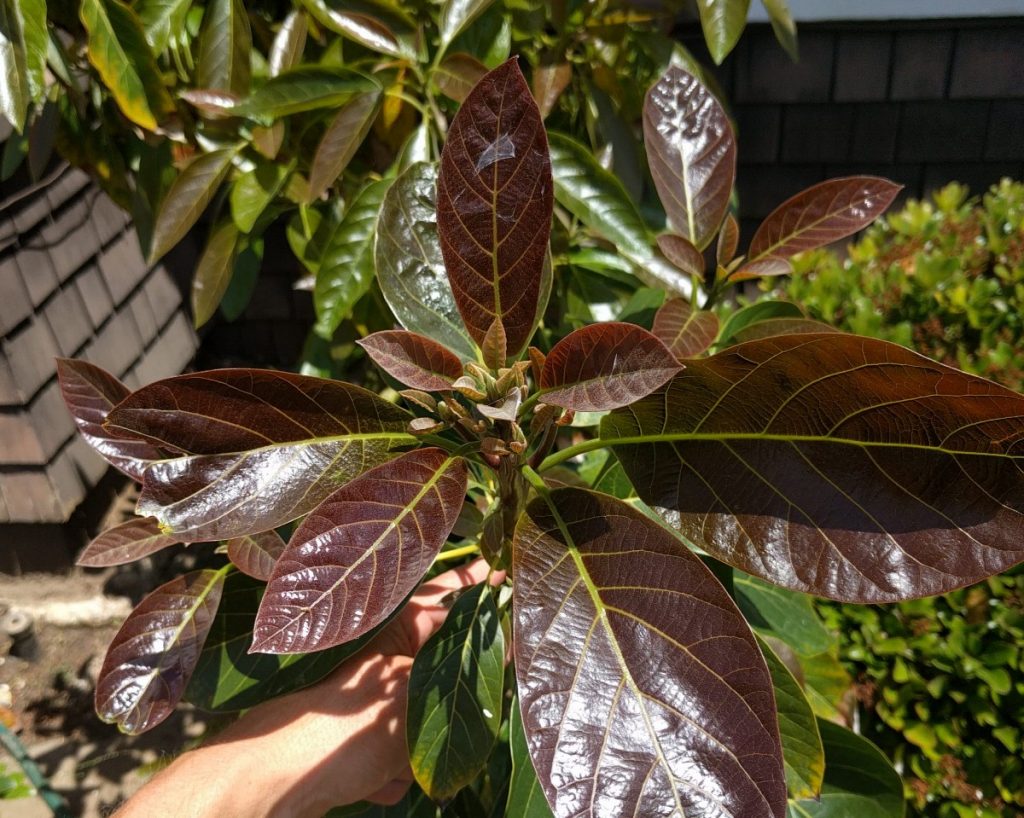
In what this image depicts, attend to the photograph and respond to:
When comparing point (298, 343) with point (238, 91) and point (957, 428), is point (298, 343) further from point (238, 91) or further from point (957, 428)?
point (957, 428)

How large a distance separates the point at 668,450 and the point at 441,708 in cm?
49

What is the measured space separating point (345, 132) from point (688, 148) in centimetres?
64

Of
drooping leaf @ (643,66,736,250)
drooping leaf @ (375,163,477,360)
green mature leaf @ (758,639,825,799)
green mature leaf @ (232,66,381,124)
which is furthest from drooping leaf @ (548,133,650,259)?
green mature leaf @ (758,639,825,799)

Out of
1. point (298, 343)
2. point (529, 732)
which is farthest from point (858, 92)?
point (529, 732)

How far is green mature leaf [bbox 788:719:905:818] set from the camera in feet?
3.72

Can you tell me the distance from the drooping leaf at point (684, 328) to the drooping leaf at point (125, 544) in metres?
0.76

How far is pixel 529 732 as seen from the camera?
1.89 ft

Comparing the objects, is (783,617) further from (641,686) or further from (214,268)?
(214,268)

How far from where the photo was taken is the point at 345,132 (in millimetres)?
1336

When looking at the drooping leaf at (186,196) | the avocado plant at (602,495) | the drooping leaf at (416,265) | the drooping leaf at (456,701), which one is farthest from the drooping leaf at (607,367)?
the drooping leaf at (186,196)

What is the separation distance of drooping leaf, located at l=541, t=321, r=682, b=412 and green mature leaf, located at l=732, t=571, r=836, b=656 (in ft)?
2.25

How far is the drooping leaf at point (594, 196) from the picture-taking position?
1.34m

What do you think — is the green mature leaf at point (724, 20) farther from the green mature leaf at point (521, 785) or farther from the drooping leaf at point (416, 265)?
the green mature leaf at point (521, 785)

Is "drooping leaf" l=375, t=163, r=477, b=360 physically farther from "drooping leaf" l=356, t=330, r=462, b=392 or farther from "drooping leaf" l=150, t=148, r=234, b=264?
"drooping leaf" l=150, t=148, r=234, b=264
